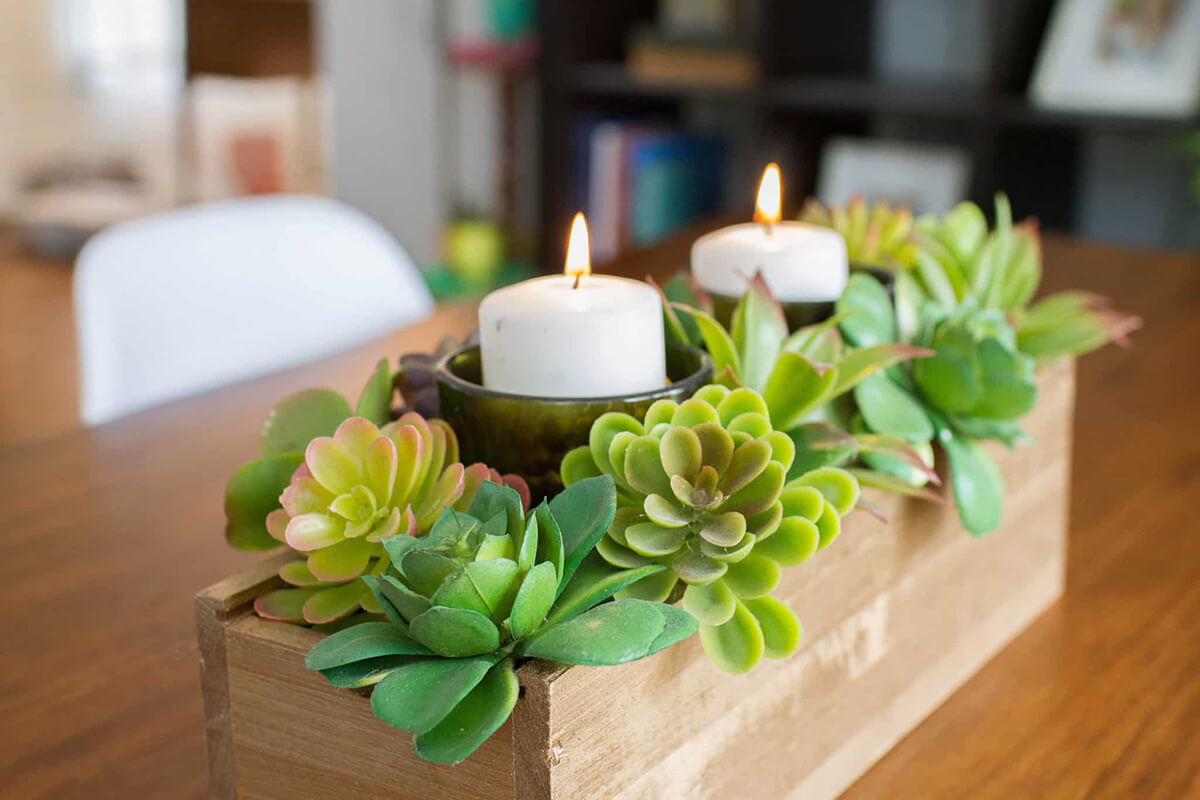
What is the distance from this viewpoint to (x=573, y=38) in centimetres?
328

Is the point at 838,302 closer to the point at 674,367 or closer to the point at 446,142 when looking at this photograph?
the point at 674,367

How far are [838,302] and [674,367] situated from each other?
0.09 meters

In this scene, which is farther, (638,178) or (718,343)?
(638,178)

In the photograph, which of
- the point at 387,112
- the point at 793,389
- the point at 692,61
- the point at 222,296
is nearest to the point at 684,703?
the point at 793,389

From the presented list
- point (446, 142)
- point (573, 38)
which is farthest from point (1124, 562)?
point (446, 142)

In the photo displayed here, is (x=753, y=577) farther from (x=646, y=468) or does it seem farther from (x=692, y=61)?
(x=692, y=61)

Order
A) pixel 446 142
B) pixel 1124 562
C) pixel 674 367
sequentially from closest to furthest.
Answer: pixel 674 367 → pixel 1124 562 → pixel 446 142

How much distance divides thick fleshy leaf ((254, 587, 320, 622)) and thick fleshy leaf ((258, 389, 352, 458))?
80 millimetres

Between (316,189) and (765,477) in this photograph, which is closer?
(765,477)

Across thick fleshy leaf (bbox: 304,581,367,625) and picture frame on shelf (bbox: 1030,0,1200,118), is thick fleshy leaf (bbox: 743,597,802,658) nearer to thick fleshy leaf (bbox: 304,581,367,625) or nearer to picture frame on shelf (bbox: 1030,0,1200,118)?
thick fleshy leaf (bbox: 304,581,367,625)

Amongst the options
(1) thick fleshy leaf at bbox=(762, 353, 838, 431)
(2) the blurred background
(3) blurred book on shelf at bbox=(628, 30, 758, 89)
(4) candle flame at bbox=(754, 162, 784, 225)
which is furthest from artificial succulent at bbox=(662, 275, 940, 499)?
(3) blurred book on shelf at bbox=(628, 30, 758, 89)

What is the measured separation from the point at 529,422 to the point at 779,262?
0.19 meters

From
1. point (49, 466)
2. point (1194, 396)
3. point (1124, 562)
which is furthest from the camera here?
point (1194, 396)

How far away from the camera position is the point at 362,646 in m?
0.37
